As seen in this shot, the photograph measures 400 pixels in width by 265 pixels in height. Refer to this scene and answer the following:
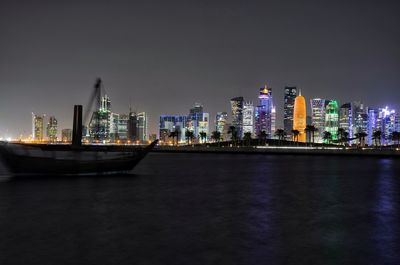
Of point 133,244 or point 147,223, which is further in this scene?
point 147,223

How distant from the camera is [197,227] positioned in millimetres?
19953

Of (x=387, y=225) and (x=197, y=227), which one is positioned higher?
(x=197, y=227)

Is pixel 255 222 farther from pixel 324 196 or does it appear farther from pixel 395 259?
pixel 324 196

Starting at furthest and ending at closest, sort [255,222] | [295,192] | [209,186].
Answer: [209,186] → [295,192] → [255,222]

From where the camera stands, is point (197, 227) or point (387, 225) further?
point (387, 225)

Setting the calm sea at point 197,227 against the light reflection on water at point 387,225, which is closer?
the calm sea at point 197,227

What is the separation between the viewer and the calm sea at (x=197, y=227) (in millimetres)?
14703

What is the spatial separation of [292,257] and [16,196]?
2346cm

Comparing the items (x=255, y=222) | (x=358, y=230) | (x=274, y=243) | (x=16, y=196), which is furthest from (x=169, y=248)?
(x=16, y=196)

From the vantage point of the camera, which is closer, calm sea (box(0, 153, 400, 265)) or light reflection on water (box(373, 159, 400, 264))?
calm sea (box(0, 153, 400, 265))

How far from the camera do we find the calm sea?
14.7 meters

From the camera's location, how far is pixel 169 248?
15664 mm

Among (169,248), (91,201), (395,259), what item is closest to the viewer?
(395,259)

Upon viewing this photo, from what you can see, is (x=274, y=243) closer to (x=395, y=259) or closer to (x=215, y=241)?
(x=215, y=241)
